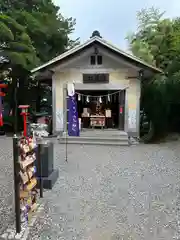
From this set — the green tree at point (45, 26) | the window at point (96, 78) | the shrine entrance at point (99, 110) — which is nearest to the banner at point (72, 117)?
the window at point (96, 78)

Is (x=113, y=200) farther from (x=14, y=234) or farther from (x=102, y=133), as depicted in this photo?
(x=102, y=133)

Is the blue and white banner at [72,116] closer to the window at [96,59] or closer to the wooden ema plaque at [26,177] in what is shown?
the window at [96,59]

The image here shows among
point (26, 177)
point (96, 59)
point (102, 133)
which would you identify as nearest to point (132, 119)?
point (102, 133)

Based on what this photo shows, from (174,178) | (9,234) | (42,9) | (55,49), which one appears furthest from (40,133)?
(42,9)

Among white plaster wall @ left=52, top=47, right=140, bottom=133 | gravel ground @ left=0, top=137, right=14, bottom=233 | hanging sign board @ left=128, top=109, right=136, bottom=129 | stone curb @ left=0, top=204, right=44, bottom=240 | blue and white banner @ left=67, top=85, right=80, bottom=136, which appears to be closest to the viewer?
stone curb @ left=0, top=204, right=44, bottom=240

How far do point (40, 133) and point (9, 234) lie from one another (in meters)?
2.40

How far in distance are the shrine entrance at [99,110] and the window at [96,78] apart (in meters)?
1.14

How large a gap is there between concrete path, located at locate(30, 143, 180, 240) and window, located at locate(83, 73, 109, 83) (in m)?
4.26

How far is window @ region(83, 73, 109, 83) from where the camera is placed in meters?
11.3

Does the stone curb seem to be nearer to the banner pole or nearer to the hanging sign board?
the banner pole

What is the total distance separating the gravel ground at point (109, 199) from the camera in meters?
3.71

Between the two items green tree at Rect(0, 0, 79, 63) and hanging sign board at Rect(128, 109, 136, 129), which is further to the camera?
green tree at Rect(0, 0, 79, 63)

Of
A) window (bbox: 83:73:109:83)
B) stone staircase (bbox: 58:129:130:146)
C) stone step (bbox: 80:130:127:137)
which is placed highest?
window (bbox: 83:73:109:83)

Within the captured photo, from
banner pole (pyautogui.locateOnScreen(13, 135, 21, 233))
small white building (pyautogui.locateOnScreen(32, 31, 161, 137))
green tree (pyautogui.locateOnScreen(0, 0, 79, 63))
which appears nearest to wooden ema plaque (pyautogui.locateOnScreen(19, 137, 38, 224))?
banner pole (pyautogui.locateOnScreen(13, 135, 21, 233))
